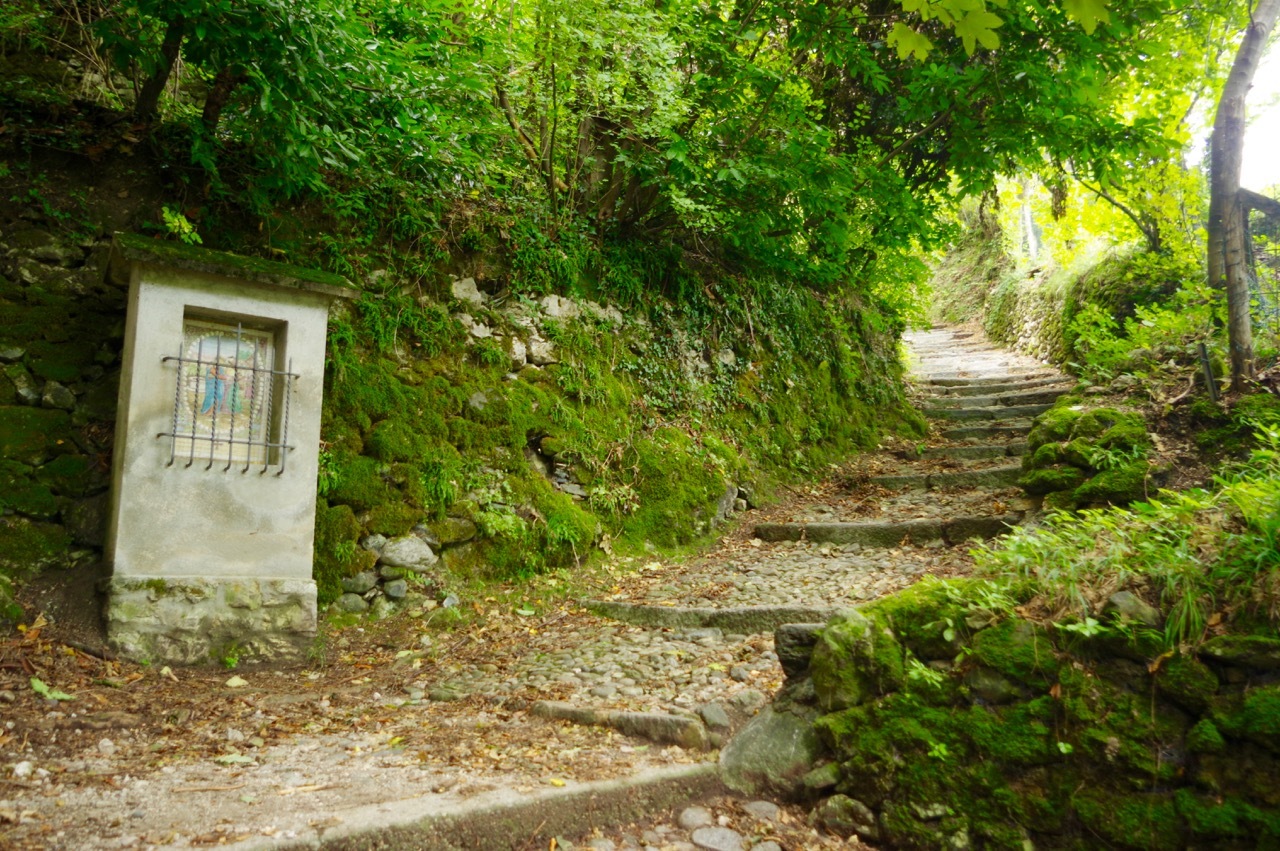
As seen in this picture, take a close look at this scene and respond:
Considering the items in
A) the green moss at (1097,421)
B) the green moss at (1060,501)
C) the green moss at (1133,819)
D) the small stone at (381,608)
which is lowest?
the small stone at (381,608)

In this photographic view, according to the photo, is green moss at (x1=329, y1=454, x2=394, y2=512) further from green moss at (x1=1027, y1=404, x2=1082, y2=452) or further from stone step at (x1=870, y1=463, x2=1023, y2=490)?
stone step at (x1=870, y1=463, x2=1023, y2=490)

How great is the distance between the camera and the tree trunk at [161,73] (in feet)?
12.4

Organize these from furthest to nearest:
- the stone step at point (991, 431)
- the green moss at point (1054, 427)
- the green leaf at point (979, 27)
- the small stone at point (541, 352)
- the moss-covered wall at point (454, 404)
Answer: the stone step at point (991, 431) < the small stone at point (541, 352) < the green moss at point (1054, 427) < the moss-covered wall at point (454, 404) < the green leaf at point (979, 27)

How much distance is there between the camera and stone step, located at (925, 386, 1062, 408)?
9.24m

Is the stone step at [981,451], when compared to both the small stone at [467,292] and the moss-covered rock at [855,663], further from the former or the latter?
the moss-covered rock at [855,663]

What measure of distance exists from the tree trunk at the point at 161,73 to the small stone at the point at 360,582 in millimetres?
2985

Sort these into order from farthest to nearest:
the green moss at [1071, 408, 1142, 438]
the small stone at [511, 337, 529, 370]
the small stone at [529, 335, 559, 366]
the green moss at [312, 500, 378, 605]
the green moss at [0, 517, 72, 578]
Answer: the small stone at [529, 335, 559, 366], the small stone at [511, 337, 529, 370], the green moss at [1071, 408, 1142, 438], the green moss at [312, 500, 378, 605], the green moss at [0, 517, 72, 578]

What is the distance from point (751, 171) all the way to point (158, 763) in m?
5.57

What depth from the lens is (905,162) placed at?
29.3ft

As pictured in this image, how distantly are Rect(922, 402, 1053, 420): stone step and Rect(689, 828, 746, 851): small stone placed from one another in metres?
7.25

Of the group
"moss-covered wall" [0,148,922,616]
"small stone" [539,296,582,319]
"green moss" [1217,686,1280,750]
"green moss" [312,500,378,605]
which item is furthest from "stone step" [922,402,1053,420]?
"green moss" [312,500,378,605]

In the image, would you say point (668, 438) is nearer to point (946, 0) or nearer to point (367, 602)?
point (367, 602)

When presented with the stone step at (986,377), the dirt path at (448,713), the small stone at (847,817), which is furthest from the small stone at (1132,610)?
the stone step at (986,377)

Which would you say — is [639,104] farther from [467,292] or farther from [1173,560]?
[1173,560]
